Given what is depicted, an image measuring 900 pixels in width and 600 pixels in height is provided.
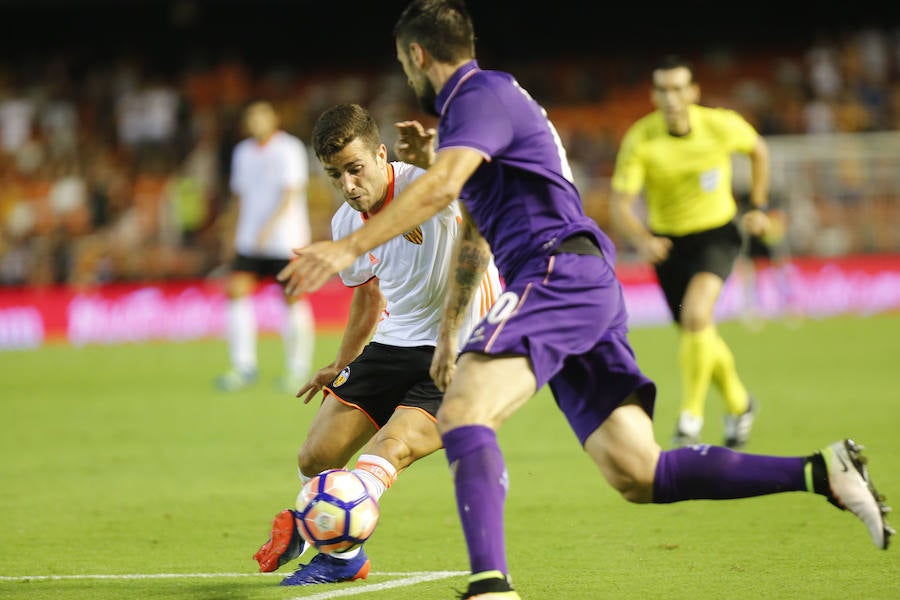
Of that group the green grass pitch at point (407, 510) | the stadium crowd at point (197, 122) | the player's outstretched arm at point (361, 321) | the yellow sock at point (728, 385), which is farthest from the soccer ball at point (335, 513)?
the stadium crowd at point (197, 122)

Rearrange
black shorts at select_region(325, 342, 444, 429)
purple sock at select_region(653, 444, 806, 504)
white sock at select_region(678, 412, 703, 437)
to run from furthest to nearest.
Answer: white sock at select_region(678, 412, 703, 437) < black shorts at select_region(325, 342, 444, 429) < purple sock at select_region(653, 444, 806, 504)

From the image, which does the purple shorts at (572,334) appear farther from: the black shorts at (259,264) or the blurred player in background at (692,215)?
the black shorts at (259,264)

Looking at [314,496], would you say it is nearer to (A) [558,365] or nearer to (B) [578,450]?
(A) [558,365]

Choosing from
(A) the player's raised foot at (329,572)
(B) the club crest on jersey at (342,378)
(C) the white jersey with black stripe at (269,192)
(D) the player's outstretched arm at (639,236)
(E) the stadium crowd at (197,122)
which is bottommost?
(A) the player's raised foot at (329,572)

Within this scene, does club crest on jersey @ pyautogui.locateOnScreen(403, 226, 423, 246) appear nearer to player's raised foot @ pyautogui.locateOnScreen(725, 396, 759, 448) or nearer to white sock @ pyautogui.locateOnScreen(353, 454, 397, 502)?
white sock @ pyautogui.locateOnScreen(353, 454, 397, 502)

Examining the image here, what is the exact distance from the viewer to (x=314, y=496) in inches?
196

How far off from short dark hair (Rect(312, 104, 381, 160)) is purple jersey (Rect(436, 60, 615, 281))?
745 millimetres

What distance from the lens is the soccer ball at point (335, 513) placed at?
4.93 m

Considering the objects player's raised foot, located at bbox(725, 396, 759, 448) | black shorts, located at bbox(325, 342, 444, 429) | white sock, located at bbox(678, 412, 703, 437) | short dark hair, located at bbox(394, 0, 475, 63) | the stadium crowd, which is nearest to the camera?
short dark hair, located at bbox(394, 0, 475, 63)

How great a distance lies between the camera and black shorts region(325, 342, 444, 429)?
5.69m

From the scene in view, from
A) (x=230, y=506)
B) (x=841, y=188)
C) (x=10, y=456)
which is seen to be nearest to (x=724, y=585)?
(x=230, y=506)

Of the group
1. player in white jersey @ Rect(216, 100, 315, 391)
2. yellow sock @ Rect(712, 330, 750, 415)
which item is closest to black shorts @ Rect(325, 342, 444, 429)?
yellow sock @ Rect(712, 330, 750, 415)

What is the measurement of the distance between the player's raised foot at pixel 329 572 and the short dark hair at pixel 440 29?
6.81 ft

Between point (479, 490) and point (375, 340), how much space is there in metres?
1.73
